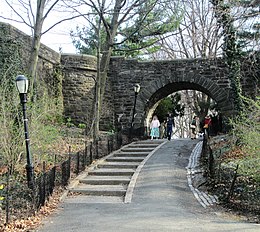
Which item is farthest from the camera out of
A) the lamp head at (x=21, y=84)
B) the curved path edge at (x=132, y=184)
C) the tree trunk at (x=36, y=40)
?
the tree trunk at (x=36, y=40)

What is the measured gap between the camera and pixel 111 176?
1027cm

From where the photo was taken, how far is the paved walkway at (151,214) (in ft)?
18.8

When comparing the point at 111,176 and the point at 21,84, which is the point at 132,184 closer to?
the point at 111,176

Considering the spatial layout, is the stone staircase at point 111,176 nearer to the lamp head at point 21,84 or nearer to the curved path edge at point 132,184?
the curved path edge at point 132,184

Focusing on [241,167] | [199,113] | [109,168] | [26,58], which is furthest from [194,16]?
[241,167]

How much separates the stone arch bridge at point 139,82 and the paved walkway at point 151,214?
918cm

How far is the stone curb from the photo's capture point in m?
7.75

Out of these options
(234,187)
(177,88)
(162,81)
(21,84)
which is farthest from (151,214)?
(177,88)

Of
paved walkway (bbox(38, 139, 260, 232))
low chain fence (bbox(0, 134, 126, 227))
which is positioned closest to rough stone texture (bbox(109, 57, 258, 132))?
low chain fence (bbox(0, 134, 126, 227))

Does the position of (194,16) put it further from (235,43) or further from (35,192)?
(35,192)

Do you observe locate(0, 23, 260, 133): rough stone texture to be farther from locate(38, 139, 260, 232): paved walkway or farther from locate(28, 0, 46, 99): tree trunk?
locate(38, 139, 260, 232): paved walkway

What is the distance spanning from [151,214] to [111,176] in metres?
3.86

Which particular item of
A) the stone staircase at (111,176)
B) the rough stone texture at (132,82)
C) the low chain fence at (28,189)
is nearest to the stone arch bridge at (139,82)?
the rough stone texture at (132,82)

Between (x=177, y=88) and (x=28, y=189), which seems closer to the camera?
(x=28, y=189)
